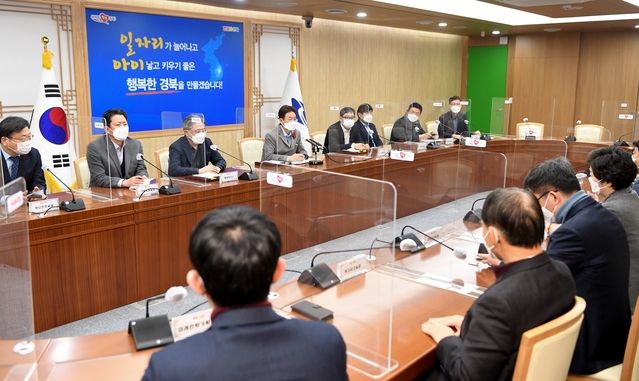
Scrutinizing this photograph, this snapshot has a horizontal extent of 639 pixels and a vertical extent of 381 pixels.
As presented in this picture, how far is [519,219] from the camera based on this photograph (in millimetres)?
1520

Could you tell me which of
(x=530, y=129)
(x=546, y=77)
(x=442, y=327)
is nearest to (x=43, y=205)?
(x=442, y=327)

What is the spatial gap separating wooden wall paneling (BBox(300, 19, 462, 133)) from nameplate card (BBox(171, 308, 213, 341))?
5044 mm

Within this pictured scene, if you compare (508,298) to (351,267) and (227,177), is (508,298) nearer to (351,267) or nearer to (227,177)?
(351,267)

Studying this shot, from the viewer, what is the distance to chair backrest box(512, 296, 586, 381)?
133 cm

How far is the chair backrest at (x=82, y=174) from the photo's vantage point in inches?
151

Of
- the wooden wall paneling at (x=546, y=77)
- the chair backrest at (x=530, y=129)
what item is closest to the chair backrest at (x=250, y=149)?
the chair backrest at (x=530, y=129)

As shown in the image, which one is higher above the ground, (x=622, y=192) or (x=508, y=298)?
(x=622, y=192)

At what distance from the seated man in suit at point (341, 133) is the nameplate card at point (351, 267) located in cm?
342

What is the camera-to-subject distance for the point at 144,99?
564 cm

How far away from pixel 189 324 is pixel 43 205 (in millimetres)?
1730

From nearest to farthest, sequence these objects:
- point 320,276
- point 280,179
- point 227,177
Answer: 1. point 320,276
2. point 280,179
3. point 227,177

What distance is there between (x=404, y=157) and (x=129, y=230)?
2708 millimetres

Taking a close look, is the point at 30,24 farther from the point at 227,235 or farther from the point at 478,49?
the point at 478,49

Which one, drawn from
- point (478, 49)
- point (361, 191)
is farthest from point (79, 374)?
point (478, 49)
